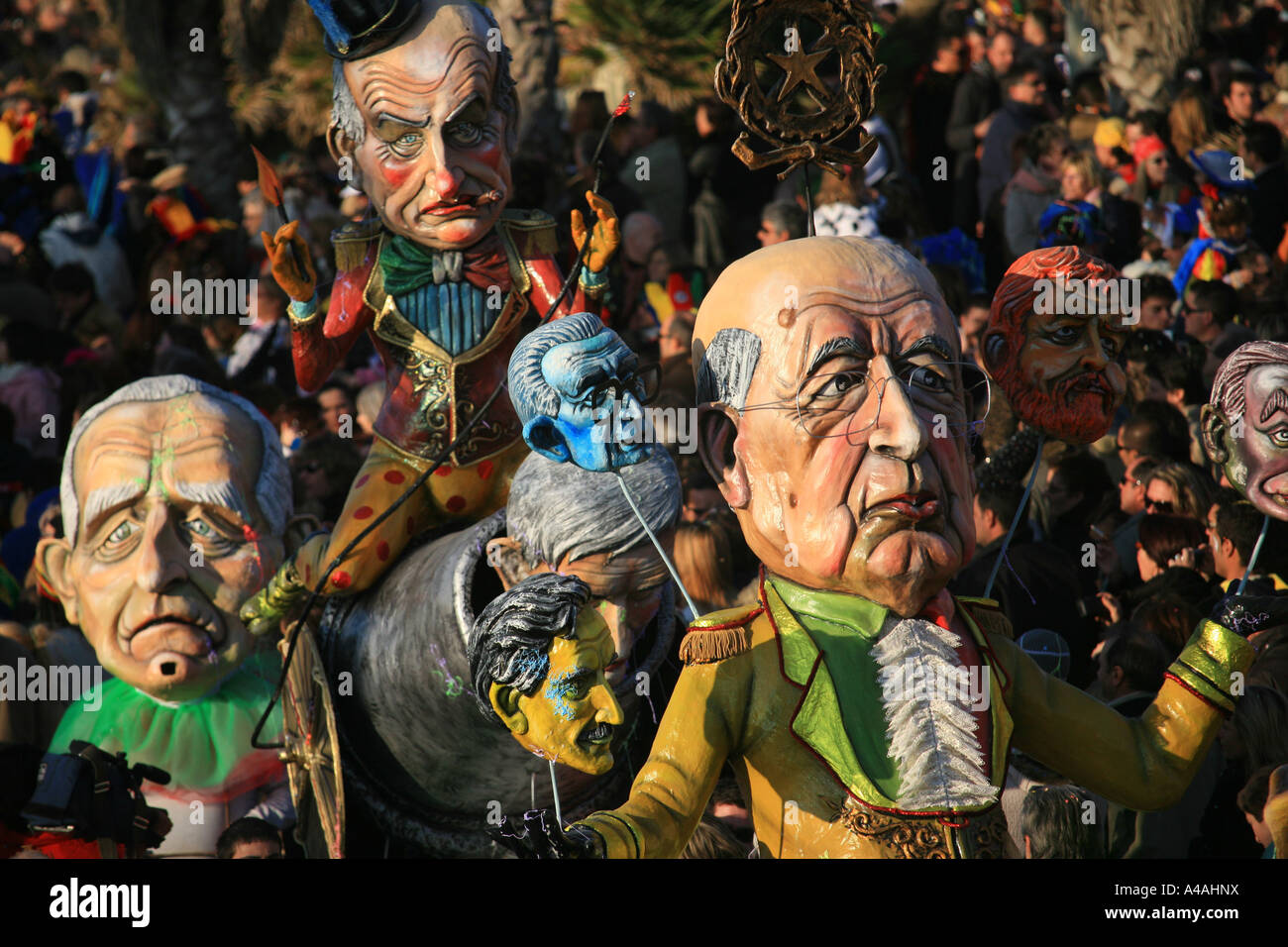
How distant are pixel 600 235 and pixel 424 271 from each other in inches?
25.8

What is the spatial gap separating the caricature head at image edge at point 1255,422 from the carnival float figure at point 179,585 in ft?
9.31

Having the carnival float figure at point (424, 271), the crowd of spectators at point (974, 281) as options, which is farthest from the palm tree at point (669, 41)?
the carnival float figure at point (424, 271)

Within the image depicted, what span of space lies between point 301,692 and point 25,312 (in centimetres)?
534

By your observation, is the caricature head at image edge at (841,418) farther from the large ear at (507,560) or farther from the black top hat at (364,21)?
the black top hat at (364,21)

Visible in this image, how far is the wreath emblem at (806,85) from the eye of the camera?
12.8 feet

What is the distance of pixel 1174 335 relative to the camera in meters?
7.69

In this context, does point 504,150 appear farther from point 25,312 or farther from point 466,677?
point 25,312

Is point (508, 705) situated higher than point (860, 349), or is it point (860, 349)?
point (860, 349)

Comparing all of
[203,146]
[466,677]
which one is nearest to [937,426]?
[466,677]

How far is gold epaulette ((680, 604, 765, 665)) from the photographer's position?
3498 mm

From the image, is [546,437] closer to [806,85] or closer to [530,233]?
[806,85]

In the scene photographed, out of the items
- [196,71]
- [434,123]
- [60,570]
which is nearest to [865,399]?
[434,123]

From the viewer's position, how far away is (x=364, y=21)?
4.62 meters

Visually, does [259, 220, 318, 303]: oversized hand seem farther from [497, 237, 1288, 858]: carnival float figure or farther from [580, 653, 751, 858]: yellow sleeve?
[580, 653, 751, 858]: yellow sleeve
